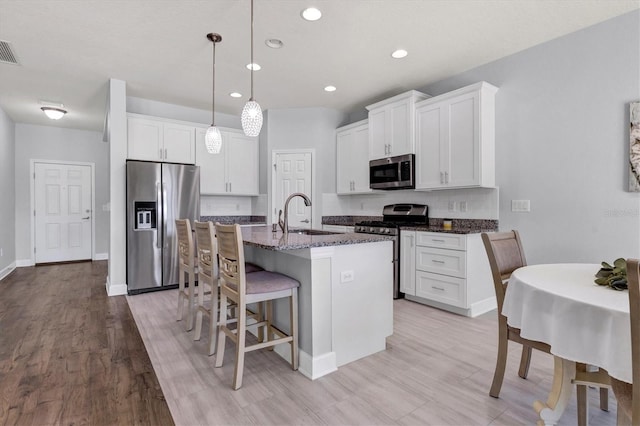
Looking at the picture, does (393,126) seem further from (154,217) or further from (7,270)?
(7,270)

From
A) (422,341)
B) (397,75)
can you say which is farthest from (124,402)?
(397,75)

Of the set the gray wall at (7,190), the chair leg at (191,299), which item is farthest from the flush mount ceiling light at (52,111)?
the chair leg at (191,299)

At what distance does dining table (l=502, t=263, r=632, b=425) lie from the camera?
1.08 metres

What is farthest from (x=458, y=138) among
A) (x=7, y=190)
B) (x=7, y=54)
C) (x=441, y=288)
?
(x=7, y=190)

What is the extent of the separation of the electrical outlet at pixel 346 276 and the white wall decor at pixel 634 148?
2473 millimetres

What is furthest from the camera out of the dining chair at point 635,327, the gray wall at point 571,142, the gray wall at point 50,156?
the gray wall at point 50,156

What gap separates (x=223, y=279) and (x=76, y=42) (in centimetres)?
283

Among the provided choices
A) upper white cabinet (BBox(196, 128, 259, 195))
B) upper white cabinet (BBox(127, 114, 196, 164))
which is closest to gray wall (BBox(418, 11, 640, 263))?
upper white cabinet (BBox(196, 128, 259, 195))

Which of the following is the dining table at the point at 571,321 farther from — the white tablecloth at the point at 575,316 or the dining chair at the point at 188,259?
the dining chair at the point at 188,259

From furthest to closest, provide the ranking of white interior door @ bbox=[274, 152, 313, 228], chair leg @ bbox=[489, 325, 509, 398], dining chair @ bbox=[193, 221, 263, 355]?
white interior door @ bbox=[274, 152, 313, 228]
dining chair @ bbox=[193, 221, 263, 355]
chair leg @ bbox=[489, 325, 509, 398]

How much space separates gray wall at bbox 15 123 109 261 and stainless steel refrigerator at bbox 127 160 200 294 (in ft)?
9.53

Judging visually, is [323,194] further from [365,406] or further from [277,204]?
[365,406]

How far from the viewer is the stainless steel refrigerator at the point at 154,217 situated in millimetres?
4141

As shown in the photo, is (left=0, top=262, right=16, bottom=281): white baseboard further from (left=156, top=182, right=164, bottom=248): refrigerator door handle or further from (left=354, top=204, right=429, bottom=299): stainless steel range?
(left=354, top=204, right=429, bottom=299): stainless steel range
